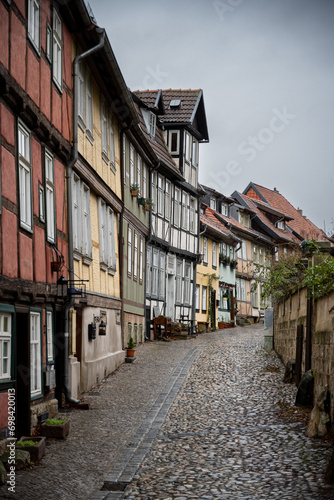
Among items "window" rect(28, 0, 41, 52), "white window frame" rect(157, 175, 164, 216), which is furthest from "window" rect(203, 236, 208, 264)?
"window" rect(28, 0, 41, 52)

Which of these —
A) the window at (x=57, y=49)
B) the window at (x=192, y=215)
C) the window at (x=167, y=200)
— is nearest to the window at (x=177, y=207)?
the window at (x=167, y=200)

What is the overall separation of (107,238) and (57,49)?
20.3ft

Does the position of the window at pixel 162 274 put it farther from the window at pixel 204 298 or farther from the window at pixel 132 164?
the window at pixel 204 298

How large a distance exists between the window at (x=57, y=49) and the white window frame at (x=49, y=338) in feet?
13.5

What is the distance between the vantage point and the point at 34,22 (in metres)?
11.9

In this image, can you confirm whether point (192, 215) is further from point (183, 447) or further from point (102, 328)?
point (183, 447)

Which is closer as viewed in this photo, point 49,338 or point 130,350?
point 49,338

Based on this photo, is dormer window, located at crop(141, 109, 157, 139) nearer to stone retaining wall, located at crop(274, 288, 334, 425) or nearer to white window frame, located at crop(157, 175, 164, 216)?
white window frame, located at crop(157, 175, 164, 216)

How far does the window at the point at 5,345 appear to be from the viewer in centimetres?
973

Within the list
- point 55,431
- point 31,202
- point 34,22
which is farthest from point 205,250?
point 55,431

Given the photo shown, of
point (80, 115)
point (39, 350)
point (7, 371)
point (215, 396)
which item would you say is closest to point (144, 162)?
point (80, 115)

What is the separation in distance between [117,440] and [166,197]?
20.2 meters

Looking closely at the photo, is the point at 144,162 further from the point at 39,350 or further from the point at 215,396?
the point at 39,350

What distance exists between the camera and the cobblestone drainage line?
322 inches
